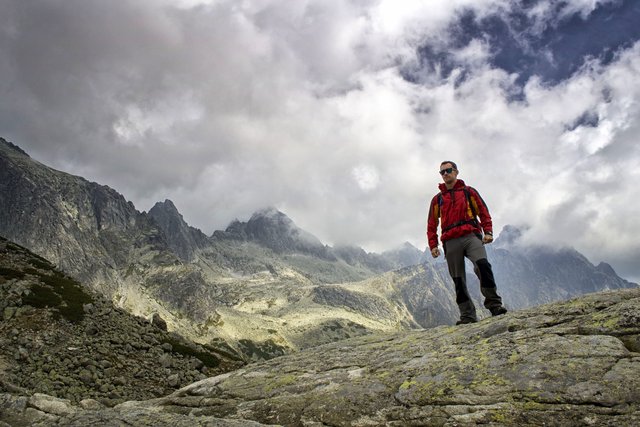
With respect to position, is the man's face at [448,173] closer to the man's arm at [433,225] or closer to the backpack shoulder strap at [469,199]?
the backpack shoulder strap at [469,199]

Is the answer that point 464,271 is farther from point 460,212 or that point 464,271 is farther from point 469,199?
point 469,199

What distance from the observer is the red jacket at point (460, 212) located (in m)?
14.6

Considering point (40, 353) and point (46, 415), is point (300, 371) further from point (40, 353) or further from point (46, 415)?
point (40, 353)

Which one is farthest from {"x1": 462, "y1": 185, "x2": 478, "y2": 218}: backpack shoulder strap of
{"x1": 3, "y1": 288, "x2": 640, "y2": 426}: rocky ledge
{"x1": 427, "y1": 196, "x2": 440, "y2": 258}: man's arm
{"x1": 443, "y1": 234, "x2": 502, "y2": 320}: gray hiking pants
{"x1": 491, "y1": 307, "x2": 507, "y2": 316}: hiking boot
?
{"x1": 3, "y1": 288, "x2": 640, "y2": 426}: rocky ledge

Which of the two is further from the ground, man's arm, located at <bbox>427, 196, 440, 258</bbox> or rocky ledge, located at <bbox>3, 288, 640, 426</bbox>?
man's arm, located at <bbox>427, 196, 440, 258</bbox>

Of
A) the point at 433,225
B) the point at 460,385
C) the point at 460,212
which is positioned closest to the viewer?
the point at 460,385

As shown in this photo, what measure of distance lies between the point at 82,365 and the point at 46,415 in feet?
105

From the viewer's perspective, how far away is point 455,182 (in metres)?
15.3

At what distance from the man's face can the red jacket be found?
30 cm

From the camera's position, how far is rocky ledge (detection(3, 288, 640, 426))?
659 cm

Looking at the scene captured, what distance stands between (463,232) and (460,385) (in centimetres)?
773

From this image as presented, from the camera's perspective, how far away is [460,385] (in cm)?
790

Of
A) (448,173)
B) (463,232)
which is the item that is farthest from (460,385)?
(448,173)

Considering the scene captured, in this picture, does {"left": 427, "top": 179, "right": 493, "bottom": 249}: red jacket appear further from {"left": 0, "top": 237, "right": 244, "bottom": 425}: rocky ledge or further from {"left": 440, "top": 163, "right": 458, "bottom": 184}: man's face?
{"left": 0, "top": 237, "right": 244, "bottom": 425}: rocky ledge
